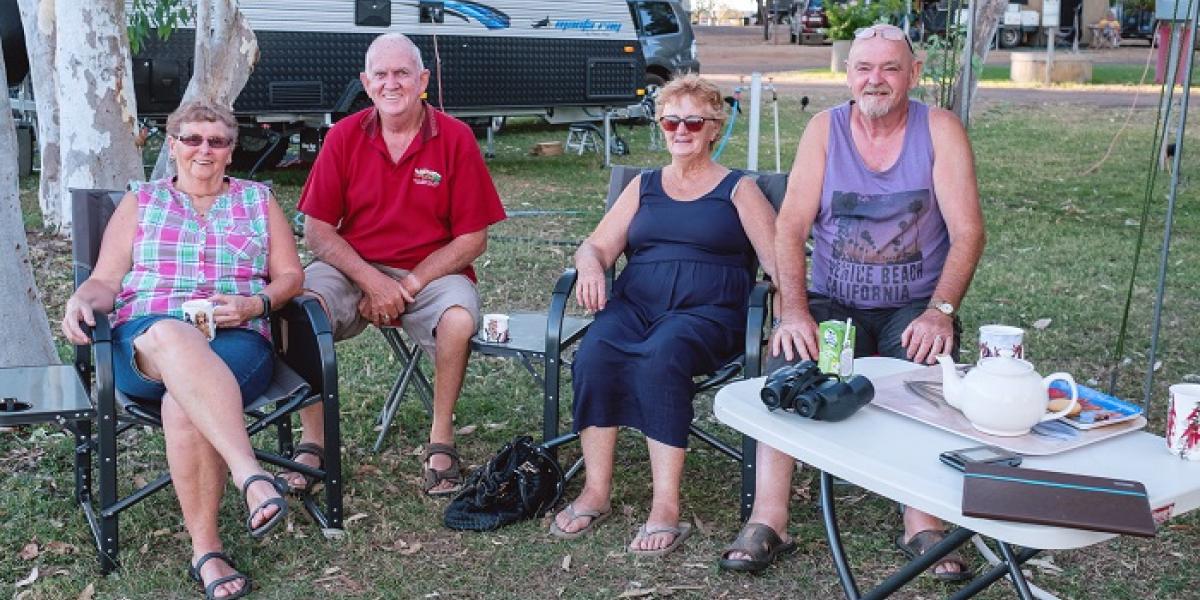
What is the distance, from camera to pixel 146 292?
10.9 ft

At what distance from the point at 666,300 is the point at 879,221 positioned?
2.00ft

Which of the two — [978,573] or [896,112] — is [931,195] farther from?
[978,573]

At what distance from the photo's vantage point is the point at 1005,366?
235cm

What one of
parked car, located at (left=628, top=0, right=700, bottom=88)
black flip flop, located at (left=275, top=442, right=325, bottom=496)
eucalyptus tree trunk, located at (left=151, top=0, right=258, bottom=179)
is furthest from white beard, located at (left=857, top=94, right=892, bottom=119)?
parked car, located at (left=628, top=0, right=700, bottom=88)

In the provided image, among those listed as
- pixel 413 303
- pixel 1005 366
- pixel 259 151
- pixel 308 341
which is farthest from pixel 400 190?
pixel 259 151

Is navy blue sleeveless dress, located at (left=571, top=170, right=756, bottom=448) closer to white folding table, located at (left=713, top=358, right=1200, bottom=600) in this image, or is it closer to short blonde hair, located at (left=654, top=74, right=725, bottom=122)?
short blonde hair, located at (left=654, top=74, right=725, bottom=122)

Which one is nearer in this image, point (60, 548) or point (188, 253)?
point (60, 548)

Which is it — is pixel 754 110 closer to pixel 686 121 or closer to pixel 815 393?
pixel 686 121

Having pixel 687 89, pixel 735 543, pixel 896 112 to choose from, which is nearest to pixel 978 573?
pixel 735 543

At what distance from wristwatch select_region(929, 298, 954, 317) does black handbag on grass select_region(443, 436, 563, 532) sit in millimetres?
1061

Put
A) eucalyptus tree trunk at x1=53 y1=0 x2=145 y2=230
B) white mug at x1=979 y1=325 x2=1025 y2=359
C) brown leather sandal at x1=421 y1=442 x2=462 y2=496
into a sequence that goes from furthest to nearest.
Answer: eucalyptus tree trunk at x1=53 y1=0 x2=145 y2=230 < brown leather sandal at x1=421 y1=442 x2=462 y2=496 < white mug at x1=979 y1=325 x2=1025 y2=359

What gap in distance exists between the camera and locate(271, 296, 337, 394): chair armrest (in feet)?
10.6

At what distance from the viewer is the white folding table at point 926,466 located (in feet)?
6.80

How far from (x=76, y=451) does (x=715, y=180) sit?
1843 millimetres
